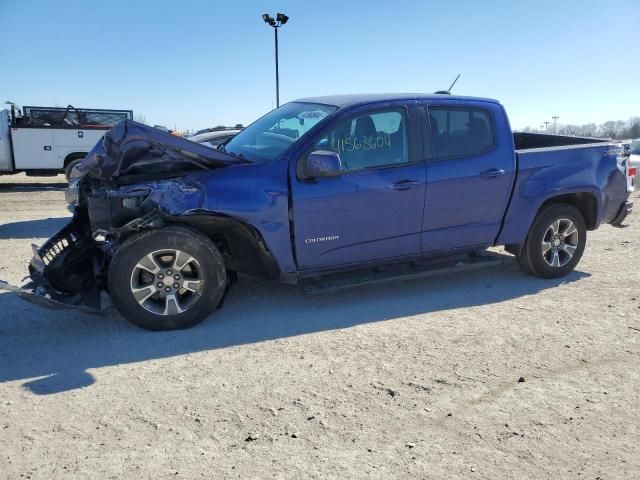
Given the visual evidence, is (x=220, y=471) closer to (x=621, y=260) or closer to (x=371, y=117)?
(x=371, y=117)

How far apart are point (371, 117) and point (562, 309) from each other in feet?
8.07

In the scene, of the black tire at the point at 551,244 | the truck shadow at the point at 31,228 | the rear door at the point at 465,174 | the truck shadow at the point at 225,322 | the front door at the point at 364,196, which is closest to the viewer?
the truck shadow at the point at 225,322

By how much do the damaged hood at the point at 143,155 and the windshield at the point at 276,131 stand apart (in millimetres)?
412

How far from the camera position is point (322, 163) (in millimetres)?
4266

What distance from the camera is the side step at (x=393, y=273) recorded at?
188 inches

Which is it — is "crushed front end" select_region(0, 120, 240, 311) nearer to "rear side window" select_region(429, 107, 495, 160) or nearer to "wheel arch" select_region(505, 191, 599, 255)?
"rear side window" select_region(429, 107, 495, 160)

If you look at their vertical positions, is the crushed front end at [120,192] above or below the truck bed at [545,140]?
below

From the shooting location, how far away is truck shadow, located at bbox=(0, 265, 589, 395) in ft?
12.3

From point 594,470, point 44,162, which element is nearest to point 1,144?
point 44,162

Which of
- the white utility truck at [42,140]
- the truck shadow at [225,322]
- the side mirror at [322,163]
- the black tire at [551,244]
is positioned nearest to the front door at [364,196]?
Answer: the side mirror at [322,163]

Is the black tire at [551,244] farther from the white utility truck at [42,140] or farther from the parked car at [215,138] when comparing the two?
the white utility truck at [42,140]

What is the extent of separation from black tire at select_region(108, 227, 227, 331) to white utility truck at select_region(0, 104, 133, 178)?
432 inches

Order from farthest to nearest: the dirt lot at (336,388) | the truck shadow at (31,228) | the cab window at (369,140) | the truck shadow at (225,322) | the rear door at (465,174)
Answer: the truck shadow at (31,228)
the rear door at (465,174)
the cab window at (369,140)
the truck shadow at (225,322)
the dirt lot at (336,388)

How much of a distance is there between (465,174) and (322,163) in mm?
1531
